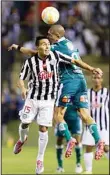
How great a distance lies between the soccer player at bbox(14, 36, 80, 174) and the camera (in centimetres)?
1625

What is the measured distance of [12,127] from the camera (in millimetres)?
28547

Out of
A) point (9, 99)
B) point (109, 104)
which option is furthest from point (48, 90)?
point (9, 99)

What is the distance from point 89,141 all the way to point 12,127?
8377 millimetres

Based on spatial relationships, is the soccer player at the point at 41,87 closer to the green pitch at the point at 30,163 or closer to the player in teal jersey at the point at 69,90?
the player in teal jersey at the point at 69,90

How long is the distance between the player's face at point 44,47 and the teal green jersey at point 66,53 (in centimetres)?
18

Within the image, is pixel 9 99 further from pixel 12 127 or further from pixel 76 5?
pixel 76 5

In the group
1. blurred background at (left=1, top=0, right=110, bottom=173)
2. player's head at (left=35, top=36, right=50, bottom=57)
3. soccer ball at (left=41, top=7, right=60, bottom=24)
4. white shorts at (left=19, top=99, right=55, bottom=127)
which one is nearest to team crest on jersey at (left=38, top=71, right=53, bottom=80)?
player's head at (left=35, top=36, right=50, bottom=57)

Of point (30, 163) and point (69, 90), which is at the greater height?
point (69, 90)

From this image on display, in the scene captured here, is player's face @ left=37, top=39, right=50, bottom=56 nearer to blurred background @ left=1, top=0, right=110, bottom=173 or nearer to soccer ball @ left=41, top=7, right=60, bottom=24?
soccer ball @ left=41, top=7, right=60, bottom=24

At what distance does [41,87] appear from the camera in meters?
16.4

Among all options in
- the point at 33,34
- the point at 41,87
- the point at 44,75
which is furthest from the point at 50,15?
the point at 33,34

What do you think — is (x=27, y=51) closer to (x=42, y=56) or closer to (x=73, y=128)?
(x=42, y=56)

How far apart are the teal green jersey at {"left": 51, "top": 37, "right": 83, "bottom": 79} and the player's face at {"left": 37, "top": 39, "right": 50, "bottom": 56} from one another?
0.59 ft

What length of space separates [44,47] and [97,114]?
552 centimetres
